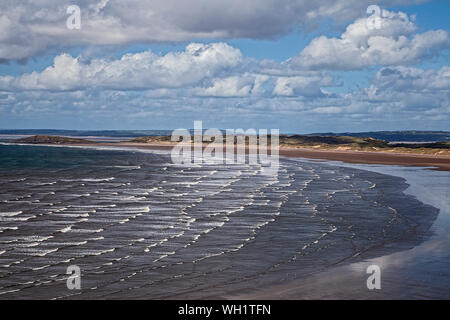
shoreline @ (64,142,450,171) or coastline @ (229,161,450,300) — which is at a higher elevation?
coastline @ (229,161,450,300)

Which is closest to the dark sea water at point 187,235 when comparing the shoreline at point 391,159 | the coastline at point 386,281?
the coastline at point 386,281

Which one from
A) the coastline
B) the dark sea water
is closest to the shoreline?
the dark sea water

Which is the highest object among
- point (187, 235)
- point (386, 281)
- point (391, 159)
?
point (386, 281)

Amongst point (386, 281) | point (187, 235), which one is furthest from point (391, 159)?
point (386, 281)

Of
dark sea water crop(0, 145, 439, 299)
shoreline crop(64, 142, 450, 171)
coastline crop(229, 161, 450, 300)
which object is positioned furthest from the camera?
shoreline crop(64, 142, 450, 171)

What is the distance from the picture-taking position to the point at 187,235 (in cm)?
1995

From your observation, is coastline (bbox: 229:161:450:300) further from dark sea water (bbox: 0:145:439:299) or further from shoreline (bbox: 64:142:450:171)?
shoreline (bbox: 64:142:450:171)

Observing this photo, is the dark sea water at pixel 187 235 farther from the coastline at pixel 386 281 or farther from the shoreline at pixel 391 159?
the shoreline at pixel 391 159

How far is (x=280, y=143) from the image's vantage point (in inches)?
6216

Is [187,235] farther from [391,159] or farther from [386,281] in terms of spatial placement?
[391,159]

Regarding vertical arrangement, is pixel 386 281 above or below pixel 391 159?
above

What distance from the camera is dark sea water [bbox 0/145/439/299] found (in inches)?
539
